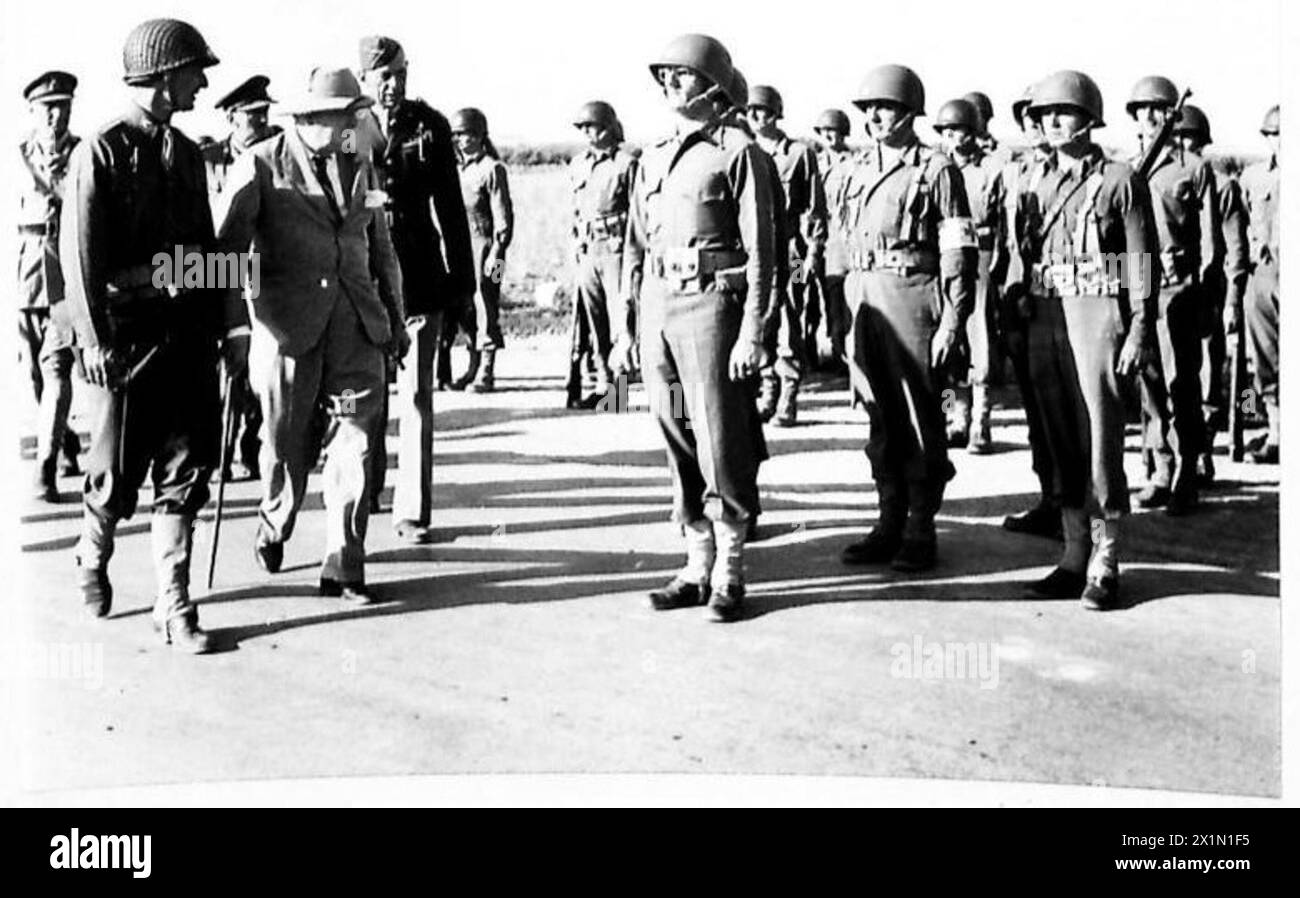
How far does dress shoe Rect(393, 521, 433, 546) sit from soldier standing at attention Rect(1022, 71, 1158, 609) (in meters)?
2.90

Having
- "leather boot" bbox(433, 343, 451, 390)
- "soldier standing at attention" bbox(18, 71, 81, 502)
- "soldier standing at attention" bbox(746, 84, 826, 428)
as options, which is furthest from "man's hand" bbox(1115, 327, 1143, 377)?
"leather boot" bbox(433, 343, 451, 390)

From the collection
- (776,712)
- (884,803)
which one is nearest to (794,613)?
(776,712)

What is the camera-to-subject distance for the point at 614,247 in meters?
12.0

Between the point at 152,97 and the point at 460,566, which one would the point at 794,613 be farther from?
the point at 152,97

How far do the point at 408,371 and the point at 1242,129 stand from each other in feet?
13.9

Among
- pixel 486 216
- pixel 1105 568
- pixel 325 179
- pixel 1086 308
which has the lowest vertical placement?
pixel 1105 568

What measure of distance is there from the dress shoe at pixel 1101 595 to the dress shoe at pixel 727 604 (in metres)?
1.46

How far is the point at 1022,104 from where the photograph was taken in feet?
25.4

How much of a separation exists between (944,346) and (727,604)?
176 centimetres

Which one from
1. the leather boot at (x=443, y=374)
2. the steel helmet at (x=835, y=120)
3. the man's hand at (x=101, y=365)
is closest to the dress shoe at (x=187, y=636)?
the man's hand at (x=101, y=365)

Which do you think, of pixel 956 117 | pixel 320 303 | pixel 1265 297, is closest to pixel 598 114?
pixel 956 117

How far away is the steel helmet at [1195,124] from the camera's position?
9.16 meters

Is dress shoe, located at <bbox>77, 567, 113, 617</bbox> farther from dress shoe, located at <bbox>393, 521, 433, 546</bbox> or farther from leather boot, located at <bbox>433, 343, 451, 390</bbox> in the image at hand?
leather boot, located at <bbox>433, 343, 451, 390</bbox>

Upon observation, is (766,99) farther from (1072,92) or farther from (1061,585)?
(1061,585)
